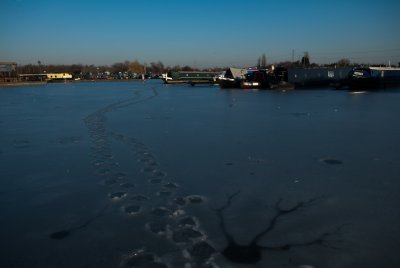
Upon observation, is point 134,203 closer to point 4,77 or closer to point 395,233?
point 395,233

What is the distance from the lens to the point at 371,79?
36.4 metres

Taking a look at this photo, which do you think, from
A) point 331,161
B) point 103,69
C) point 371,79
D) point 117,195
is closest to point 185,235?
point 117,195

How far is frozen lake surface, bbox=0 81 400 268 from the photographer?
3340 millimetres

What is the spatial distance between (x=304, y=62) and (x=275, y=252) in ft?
290

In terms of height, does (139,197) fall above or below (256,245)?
above

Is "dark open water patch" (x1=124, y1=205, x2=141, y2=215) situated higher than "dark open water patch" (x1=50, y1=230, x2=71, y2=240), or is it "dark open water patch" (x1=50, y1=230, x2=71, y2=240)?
"dark open water patch" (x1=124, y1=205, x2=141, y2=215)

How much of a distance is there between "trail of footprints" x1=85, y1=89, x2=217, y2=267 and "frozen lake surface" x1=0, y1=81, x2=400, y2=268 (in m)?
0.02

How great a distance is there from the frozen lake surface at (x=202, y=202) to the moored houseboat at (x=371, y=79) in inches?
1197

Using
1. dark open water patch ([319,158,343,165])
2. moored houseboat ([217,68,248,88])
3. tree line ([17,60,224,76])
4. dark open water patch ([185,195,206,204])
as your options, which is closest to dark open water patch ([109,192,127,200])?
dark open water patch ([185,195,206,204])

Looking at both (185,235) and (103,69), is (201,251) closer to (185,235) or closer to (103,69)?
(185,235)

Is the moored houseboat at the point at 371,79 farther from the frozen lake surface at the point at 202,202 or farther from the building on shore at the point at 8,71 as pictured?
the building on shore at the point at 8,71

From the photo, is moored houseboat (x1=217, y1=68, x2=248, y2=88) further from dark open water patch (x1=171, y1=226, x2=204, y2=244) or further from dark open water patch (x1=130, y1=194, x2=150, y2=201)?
dark open water patch (x1=171, y1=226, x2=204, y2=244)

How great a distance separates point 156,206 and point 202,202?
0.67 metres

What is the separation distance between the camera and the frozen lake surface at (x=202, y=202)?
11.0 ft
